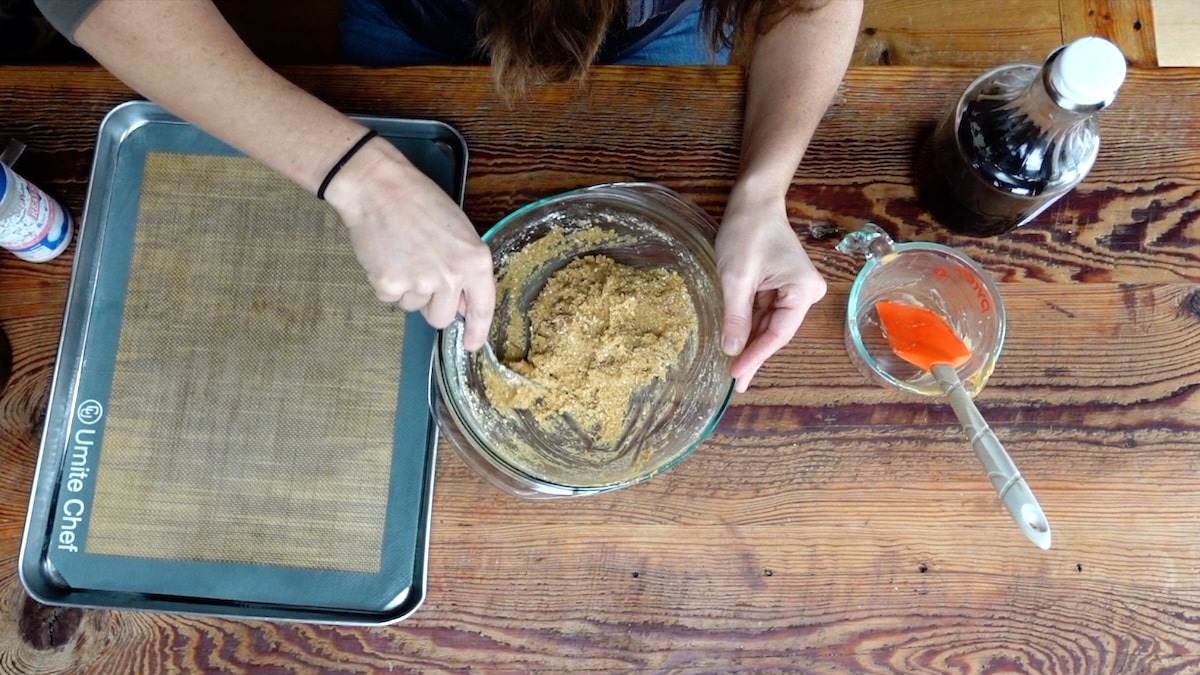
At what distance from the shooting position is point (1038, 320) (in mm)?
831

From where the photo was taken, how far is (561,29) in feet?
2.34

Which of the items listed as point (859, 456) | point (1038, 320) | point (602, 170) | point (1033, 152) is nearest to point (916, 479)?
point (859, 456)

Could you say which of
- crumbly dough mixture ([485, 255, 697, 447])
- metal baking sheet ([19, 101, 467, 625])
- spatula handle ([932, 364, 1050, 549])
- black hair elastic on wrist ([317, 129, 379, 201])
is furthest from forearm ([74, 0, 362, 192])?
spatula handle ([932, 364, 1050, 549])

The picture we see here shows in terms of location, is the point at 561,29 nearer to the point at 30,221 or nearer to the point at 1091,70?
the point at 1091,70

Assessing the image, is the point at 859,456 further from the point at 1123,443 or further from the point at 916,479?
the point at 1123,443

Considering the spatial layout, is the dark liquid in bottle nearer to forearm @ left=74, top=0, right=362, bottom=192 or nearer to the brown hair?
the brown hair

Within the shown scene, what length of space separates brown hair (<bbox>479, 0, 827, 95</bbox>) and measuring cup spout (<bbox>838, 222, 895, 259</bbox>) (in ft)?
0.72

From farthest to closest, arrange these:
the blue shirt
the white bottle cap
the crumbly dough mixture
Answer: the blue shirt
the crumbly dough mixture
the white bottle cap

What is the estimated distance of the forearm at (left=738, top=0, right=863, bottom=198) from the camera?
78 cm

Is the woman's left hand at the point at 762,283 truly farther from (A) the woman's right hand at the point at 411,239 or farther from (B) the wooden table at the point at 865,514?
(A) the woman's right hand at the point at 411,239

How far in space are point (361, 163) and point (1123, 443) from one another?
80cm

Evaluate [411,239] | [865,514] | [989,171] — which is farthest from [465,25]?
[865,514]

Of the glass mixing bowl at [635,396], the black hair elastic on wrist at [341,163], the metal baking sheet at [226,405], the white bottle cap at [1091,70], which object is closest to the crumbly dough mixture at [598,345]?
the glass mixing bowl at [635,396]

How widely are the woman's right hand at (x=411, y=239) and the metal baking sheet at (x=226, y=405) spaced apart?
135mm
